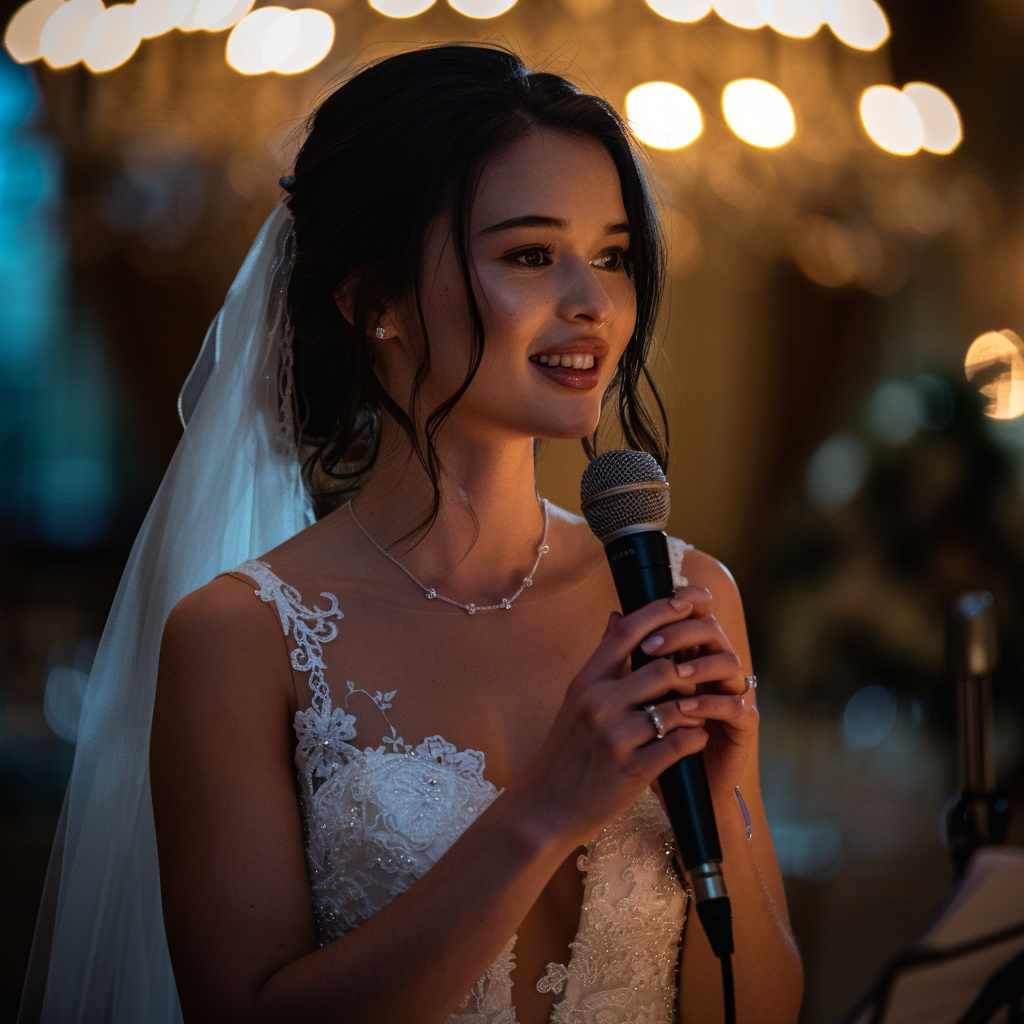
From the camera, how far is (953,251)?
5.52m

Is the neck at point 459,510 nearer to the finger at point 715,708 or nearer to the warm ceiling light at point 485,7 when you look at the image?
the finger at point 715,708

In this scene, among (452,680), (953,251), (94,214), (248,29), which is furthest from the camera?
(953,251)

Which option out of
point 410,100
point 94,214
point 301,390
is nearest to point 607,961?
point 301,390

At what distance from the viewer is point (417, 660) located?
1.62 m

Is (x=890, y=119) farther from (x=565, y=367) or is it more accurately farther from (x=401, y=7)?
(x=565, y=367)

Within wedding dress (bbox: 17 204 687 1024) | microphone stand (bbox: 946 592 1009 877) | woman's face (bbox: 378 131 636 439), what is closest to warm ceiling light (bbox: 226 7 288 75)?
wedding dress (bbox: 17 204 687 1024)

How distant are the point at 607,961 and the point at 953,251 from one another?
4.90 m

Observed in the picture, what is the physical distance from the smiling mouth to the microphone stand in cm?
61

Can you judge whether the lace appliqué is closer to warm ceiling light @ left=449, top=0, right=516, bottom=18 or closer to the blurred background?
the blurred background

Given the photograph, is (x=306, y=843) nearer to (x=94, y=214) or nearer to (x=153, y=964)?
(x=153, y=964)

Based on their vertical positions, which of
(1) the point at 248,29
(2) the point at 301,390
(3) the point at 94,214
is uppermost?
(3) the point at 94,214

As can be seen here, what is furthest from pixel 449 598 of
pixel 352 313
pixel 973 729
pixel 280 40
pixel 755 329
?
pixel 755 329

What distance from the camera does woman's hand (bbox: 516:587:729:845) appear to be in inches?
43.0

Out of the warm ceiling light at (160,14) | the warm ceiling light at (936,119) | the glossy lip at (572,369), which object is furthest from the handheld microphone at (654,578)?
the warm ceiling light at (936,119)
